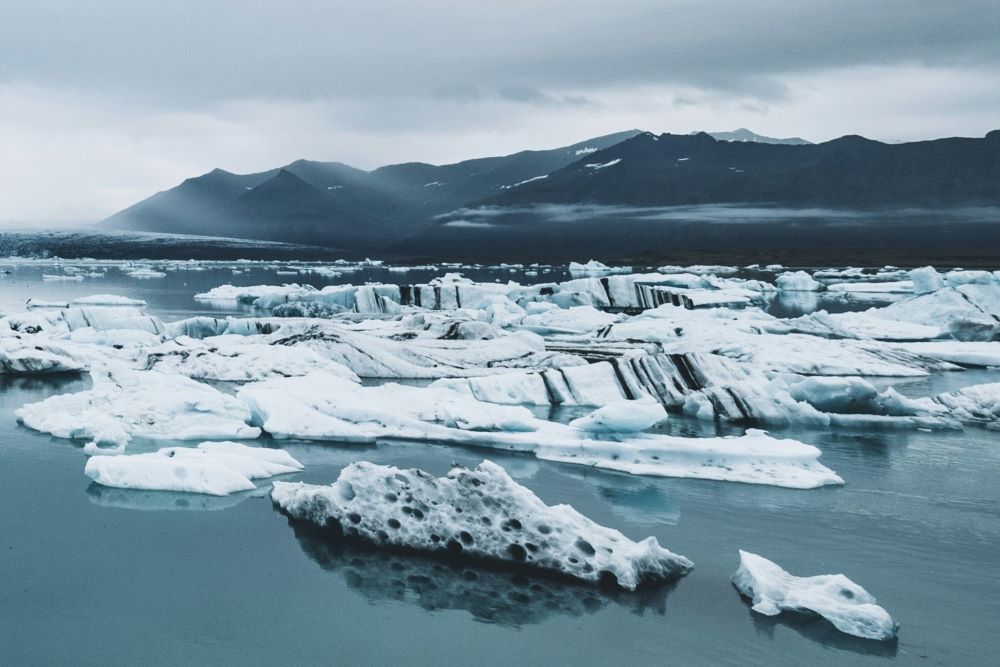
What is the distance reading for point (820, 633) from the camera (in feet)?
15.7

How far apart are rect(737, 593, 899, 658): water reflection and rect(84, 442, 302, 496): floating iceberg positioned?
4354 mm

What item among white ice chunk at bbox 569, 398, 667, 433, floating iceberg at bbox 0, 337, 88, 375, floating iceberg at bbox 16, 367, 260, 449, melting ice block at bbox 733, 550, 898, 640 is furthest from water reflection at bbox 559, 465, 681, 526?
floating iceberg at bbox 0, 337, 88, 375

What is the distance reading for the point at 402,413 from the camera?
992 centimetres

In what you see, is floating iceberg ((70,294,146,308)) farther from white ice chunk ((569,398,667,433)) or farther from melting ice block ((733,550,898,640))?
melting ice block ((733,550,898,640))

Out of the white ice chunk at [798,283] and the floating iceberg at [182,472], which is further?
the white ice chunk at [798,283]

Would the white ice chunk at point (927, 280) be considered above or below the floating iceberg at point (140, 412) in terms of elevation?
below

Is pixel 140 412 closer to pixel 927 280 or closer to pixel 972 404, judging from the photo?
pixel 972 404

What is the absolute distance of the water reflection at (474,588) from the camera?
505cm

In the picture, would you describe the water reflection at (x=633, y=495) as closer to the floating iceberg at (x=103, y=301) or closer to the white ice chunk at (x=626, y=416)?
the white ice chunk at (x=626, y=416)

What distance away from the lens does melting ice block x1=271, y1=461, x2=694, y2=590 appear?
5.48 meters

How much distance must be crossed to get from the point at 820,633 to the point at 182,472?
16.7 feet

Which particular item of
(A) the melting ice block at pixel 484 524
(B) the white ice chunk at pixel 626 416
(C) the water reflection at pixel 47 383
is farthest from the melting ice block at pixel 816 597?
(C) the water reflection at pixel 47 383

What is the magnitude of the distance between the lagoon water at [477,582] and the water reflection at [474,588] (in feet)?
0.05

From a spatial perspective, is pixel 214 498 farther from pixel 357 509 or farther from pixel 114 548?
pixel 357 509
